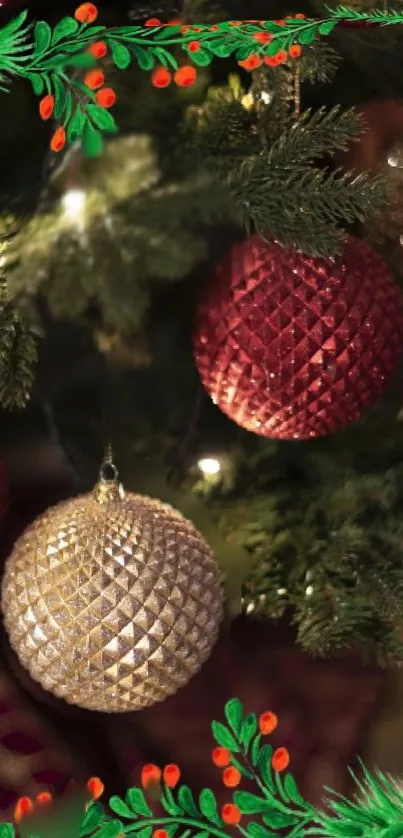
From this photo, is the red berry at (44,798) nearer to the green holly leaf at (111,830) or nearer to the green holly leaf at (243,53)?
the green holly leaf at (111,830)

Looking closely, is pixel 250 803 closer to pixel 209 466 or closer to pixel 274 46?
pixel 209 466

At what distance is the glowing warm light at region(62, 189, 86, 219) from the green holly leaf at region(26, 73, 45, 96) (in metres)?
0.06

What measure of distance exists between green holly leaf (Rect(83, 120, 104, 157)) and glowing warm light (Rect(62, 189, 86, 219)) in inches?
0.7

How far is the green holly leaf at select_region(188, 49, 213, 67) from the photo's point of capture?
0.42 meters

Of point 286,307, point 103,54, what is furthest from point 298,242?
point 103,54

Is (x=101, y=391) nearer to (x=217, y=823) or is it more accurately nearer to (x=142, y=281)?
(x=142, y=281)

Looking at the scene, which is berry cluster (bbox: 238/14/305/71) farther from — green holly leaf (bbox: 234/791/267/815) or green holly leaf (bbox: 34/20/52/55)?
green holly leaf (bbox: 234/791/267/815)

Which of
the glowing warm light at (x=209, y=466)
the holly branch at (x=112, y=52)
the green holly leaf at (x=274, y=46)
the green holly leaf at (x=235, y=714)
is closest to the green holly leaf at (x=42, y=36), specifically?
the holly branch at (x=112, y=52)

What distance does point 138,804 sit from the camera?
0.45 m

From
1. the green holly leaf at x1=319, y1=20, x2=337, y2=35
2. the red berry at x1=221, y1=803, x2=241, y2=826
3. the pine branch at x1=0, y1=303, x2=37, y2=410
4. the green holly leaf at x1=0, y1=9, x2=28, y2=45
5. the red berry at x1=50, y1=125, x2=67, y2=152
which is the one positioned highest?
the green holly leaf at x1=0, y1=9, x2=28, y2=45

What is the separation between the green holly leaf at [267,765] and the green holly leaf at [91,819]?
8 cm

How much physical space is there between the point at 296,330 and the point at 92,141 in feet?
0.42

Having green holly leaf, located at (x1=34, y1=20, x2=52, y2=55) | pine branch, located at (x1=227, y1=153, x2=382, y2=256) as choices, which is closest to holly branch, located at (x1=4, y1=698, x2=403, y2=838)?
pine branch, located at (x1=227, y1=153, x2=382, y2=256)

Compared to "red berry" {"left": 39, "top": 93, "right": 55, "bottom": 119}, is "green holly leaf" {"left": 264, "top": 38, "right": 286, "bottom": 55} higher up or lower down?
lower down
